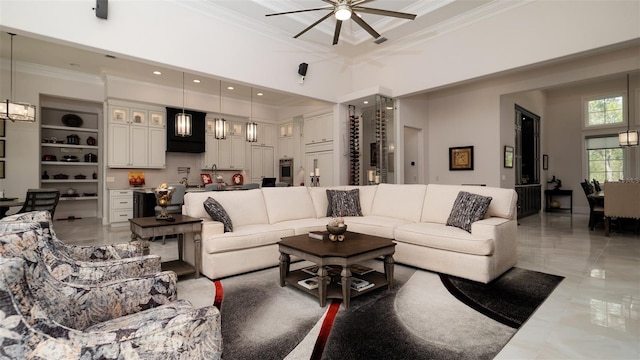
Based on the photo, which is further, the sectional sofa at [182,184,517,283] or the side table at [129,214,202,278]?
the sectional sofa at [182,184,517,283]

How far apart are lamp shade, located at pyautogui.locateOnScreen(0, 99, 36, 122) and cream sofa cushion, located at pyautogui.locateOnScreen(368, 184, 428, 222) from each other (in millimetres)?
5353

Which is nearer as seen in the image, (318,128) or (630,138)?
(630,138)

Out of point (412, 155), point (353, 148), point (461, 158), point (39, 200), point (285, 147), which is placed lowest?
point (39, 200)

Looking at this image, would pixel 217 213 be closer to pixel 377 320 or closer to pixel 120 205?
pixel 377 320

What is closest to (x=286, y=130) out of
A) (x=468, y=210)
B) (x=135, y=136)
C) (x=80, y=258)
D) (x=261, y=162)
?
(x=261, y=162)

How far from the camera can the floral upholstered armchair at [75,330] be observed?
2.77 feet

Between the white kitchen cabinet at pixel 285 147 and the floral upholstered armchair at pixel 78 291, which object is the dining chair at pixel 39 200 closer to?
the floral upholstered armchair at pixel 78 291

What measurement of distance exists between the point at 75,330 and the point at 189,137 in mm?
7393

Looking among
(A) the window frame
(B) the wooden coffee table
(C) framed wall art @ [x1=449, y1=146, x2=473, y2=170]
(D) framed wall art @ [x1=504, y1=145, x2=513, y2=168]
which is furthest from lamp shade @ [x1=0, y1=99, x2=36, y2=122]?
(A) the window frame

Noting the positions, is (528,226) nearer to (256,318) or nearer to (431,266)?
(431,266)

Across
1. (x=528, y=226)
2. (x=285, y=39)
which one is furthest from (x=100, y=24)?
(x=528, y=226)

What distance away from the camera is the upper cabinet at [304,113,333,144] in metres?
7.45

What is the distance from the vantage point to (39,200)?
4.46 meters

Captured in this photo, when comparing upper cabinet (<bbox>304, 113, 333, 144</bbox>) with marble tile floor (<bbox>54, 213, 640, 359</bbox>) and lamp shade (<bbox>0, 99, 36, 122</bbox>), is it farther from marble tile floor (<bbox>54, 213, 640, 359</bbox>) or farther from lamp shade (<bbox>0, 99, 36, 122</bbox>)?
lamp shade (<bbox>0, 99, 36, 122</bbox>)
